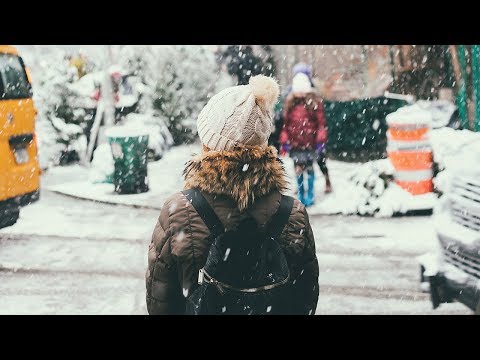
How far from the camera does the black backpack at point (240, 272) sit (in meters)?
2.34

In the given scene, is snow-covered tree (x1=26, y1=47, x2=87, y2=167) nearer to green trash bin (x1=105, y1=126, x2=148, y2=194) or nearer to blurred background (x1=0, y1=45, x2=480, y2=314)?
blurred background (x1=0, y1=45, x2=480, y2=314)

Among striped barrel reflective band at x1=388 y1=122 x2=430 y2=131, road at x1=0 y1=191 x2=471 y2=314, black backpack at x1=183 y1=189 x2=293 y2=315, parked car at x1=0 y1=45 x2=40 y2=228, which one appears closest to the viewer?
black backpack at x1=183 y1=189 x2=293 y2=315

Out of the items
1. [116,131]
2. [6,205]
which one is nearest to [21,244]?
[6,205]

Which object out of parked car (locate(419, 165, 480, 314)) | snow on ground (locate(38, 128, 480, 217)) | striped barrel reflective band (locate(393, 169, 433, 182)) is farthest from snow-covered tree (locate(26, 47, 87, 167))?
parked car (locate(419, 165, 480, 314))

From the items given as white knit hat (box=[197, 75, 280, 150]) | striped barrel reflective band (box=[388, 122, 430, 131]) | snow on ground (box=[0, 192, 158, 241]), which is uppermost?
white knit hat (box=[197, 75, 280, 150])

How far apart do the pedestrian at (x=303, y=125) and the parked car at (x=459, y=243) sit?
3855mm

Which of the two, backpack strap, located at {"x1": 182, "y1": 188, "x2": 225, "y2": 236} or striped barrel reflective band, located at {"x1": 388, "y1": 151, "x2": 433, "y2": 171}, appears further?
striped barrel reflective band, located at {"x1": 388, "y1": 151, "x2": 433, "y2": 171}

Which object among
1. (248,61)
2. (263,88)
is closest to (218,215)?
(263,88)

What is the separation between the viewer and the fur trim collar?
2.46 m

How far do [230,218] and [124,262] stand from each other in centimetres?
463

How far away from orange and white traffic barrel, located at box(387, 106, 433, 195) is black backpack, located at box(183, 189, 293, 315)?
20.9ft

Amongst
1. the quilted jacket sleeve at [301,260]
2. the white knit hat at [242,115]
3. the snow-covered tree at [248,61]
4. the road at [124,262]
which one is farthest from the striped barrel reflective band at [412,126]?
the white knit hat at [242,115]

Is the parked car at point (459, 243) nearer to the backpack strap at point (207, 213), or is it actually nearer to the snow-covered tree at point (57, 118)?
the backpack strap at point (207, 213)

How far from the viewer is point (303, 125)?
8.59 meters
